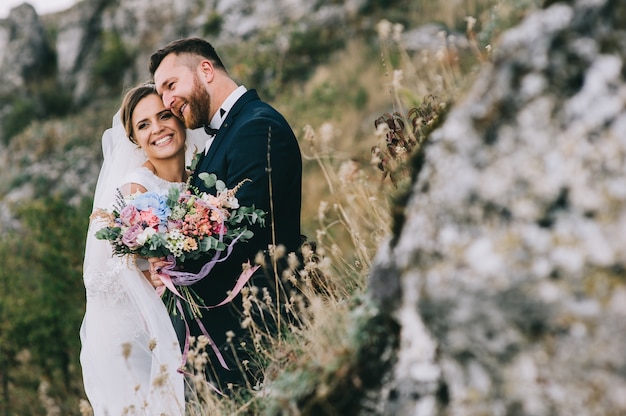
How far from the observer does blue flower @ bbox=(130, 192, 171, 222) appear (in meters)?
3.37

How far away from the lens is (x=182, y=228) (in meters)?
3.30

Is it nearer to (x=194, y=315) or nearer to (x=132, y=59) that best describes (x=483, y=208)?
(x=194, y=315)

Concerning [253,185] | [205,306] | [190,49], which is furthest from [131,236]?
[190,49]

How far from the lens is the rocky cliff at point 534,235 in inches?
56.1

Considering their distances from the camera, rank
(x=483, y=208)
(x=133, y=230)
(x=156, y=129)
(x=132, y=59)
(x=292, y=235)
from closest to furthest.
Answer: (x=483, y=208)
(x=133, y=230)
(x=292, y=235)
(x=156, y=129)
(x=132, y=59)

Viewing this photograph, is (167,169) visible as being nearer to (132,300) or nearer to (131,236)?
(132,300)

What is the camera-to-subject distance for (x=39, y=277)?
8633mm

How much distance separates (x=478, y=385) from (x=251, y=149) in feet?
7.30

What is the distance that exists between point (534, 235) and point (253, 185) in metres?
2.12

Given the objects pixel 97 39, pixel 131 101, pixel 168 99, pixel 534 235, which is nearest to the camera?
pixel 534 235

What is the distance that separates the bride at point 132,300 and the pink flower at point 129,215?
24cm

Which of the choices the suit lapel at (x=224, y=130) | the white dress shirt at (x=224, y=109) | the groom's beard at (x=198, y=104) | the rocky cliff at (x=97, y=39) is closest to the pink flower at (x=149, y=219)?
the suit lapel at (x=224, y=130)

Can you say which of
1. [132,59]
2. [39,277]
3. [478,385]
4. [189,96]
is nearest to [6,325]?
[39,277]

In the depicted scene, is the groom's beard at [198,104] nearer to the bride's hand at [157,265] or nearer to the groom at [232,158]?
the groom at [232,158]
